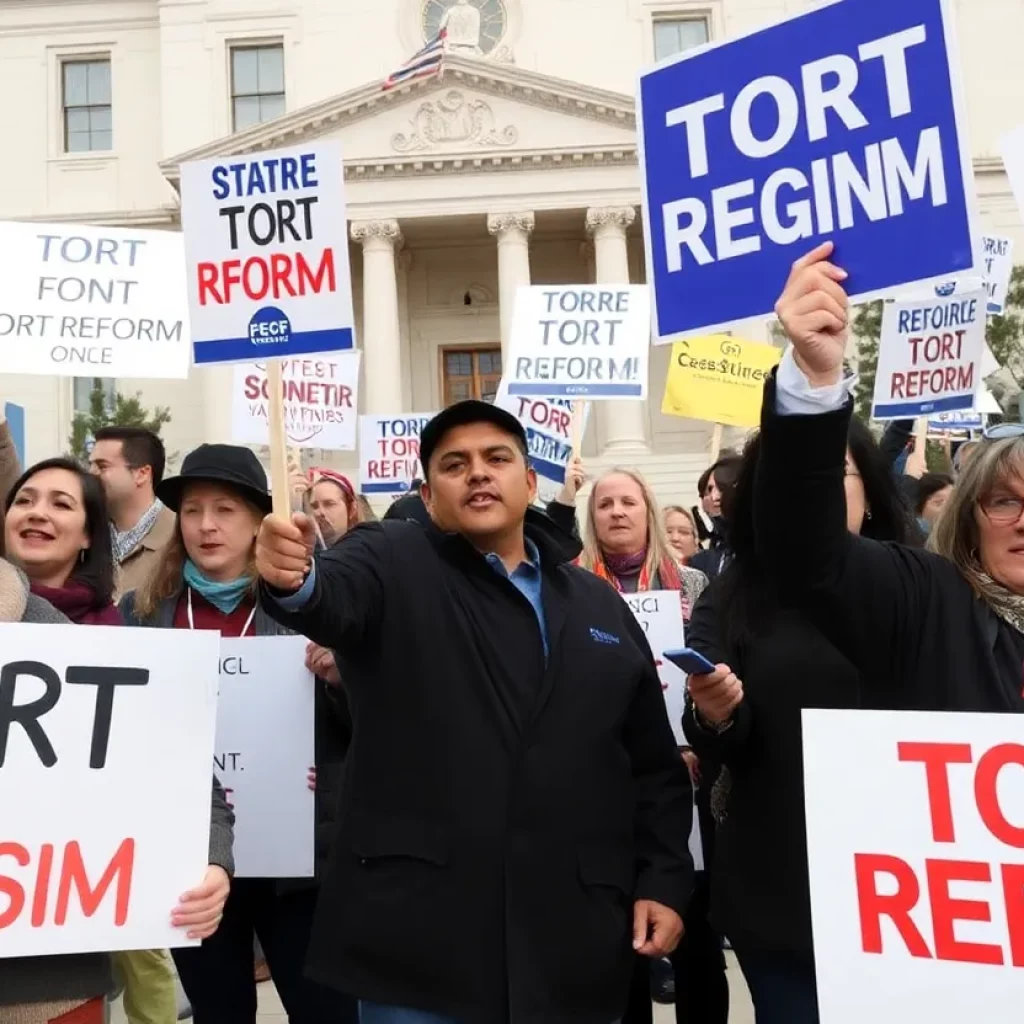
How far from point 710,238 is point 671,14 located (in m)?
33.0

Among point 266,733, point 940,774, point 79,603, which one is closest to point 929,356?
point 266,733

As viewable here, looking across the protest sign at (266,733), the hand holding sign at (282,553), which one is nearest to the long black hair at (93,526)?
the protest sign at (266,733)

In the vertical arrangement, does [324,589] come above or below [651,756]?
above

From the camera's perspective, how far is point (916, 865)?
200 centimetres

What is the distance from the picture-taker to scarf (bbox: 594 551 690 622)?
16.2 ft

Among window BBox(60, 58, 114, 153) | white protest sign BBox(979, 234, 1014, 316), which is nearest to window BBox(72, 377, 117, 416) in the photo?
window BBox(60, 58, 114, 153)

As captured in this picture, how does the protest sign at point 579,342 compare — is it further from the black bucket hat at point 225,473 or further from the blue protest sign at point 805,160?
the blue protest sign at point 805,160

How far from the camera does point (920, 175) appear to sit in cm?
248

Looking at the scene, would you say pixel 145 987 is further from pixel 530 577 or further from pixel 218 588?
pixel 530 577

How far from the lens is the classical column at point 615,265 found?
91.5 ft

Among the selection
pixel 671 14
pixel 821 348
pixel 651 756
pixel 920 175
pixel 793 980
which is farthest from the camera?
pixel 671 14

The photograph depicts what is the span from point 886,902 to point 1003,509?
91 cm

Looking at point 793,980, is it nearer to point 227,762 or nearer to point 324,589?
point 324,589

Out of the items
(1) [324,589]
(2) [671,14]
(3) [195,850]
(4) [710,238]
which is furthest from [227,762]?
Answer: (2) [671,14]
